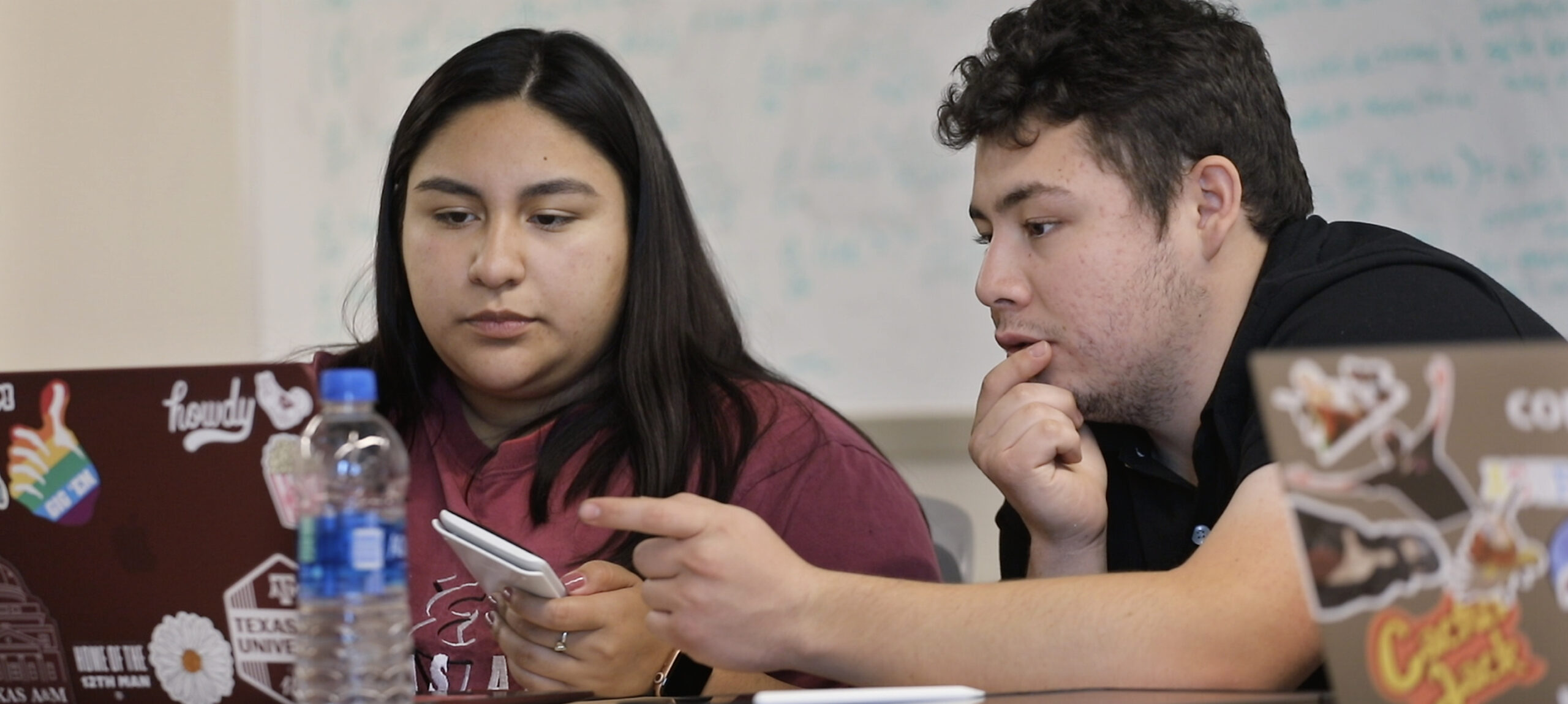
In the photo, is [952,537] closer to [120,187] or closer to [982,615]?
[982,615]

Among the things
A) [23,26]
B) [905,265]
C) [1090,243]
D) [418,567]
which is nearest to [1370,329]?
[1090,243]

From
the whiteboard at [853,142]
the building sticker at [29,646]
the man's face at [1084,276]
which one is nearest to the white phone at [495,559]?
the building sticker at [29,646]

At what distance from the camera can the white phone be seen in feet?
3.36

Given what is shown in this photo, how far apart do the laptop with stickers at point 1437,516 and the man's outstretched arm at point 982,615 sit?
29cm

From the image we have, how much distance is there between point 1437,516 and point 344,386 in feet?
1.99

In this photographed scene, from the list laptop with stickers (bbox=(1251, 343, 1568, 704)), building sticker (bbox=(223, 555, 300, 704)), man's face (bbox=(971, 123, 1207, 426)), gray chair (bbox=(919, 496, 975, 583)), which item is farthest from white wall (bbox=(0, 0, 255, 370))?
laptop with stickers (bbox=(1251, 343, 1568, 704))

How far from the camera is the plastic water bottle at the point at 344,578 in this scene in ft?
2.71

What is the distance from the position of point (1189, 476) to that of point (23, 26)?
242cm

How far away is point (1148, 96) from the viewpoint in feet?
4.50

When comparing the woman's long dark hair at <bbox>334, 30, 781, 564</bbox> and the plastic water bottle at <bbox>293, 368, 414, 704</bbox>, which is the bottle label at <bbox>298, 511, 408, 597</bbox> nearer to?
the plastic water bottle at <bbox>293, 368, 414, 704</bbox>

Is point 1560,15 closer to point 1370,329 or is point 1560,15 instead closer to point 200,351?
point 1370,329

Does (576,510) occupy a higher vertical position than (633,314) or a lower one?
lower

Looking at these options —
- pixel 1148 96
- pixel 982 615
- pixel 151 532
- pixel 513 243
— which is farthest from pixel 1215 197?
pixel 151 532

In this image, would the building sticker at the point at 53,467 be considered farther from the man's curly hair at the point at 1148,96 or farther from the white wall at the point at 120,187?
the white wall at the point at 120,187
